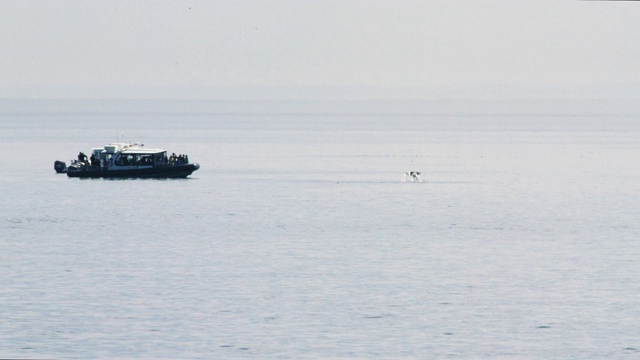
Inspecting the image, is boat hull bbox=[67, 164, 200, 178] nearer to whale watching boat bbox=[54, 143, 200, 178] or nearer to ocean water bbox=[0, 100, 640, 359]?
whale watching boat bbox=[54, 143, 200, 178]

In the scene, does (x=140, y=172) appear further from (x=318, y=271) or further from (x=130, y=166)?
(x=318, y=271)

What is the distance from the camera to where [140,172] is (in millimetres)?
118188

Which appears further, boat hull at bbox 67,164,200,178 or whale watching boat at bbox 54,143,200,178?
whale watching boat at bbox 54,143,200,178

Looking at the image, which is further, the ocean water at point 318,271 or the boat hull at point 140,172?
the boat hull at point 140,172

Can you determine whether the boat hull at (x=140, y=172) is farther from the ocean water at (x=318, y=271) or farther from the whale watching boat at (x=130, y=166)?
the ocean water at (x=318, y=271)

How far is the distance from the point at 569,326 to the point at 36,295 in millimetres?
19548

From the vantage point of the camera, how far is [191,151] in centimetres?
19700

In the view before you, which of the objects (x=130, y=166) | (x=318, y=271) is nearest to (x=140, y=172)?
(x=130, y=166)

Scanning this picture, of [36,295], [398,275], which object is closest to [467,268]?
[398,275]

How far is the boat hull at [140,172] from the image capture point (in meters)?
118

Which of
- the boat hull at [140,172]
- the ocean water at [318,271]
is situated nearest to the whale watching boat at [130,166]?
the boat hull at [140,172]

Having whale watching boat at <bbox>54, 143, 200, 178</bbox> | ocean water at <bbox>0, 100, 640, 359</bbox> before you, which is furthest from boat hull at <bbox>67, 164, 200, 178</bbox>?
ocean water at <bbox>0, 100, 640, 359</bbox>

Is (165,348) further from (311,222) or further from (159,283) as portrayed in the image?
(311,222)

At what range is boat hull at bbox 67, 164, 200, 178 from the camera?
11794cm
